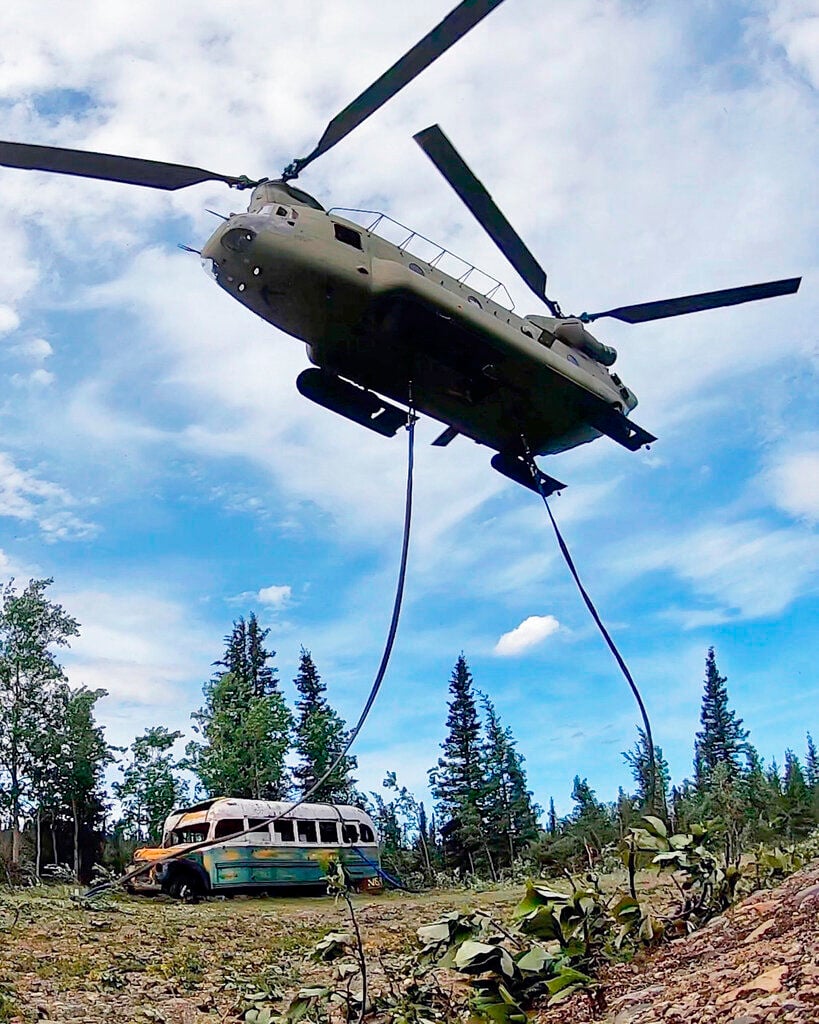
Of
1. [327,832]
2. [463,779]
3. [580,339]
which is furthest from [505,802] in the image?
[580,339]

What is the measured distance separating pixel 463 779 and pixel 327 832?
13273mm

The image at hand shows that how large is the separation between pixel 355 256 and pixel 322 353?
2.40 feet

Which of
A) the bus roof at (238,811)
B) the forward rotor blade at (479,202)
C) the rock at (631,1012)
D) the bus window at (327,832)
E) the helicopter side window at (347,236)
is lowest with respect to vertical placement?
the bus window at (327,832)

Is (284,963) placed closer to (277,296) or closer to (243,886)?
(277,296)

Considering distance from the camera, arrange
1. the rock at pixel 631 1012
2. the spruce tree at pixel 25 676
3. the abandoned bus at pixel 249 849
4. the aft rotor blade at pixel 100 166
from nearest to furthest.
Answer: the rock at pixel 631 1012
the aft rotor blade at pixel 100 166
the abandoned bus at pixel 249 849
the spruce tree at pixel 25 676

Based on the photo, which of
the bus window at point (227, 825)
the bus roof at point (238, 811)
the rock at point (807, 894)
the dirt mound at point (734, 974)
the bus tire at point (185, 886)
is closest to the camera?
the dirt mound at point (734, 974)

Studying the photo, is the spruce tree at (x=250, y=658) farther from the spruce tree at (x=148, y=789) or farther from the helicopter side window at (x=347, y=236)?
the helicopter side window at (x=347, y=236)

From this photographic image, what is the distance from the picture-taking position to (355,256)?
5.80 m

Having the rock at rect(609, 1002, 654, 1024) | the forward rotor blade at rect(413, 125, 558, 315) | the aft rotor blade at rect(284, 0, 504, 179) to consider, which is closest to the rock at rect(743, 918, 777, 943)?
the rock at rect(609, 1002, 654, 1024)

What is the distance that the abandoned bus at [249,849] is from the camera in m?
16.3

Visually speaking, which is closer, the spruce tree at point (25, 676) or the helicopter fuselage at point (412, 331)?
the helicopter fuselage at point (412, 331)

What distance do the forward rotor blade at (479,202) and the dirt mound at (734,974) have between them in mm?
4617

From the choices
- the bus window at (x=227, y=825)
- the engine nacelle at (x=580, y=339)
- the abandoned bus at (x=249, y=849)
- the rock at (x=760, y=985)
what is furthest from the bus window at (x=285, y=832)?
the rock at (x=760, y=985)

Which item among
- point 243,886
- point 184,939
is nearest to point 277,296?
point 184,939
